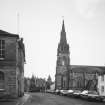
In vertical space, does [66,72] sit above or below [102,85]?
above

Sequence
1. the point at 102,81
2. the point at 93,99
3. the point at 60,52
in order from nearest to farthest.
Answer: the point at 93,99, the point at 102,81, the point at 60,52

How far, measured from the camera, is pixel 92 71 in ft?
338

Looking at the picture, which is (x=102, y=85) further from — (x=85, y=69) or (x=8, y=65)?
(x=85, y=69)

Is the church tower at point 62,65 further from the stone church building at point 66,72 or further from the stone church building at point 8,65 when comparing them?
the stone church building at point 8,65

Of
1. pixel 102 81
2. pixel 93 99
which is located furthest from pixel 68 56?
pixel 93 99

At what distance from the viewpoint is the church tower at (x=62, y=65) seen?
9881 centimetres

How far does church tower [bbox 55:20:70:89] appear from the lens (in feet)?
324

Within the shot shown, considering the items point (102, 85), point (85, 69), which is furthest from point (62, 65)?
point (102, 85)

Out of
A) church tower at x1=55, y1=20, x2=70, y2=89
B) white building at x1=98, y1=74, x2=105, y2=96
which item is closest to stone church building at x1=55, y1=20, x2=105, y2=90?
church tower at x1=55, y1=20, x2=70, y2=89

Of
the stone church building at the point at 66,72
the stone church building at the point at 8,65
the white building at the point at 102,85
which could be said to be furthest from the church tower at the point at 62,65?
the stone church building at the point at 8,65

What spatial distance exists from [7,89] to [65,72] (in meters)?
73.5

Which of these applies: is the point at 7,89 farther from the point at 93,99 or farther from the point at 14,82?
the point at 93,99

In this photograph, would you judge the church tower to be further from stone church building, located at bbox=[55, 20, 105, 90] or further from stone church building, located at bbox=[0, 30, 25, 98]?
stone church building, located at bbox=[0, 30, 25, 98]

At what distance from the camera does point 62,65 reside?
327ft
